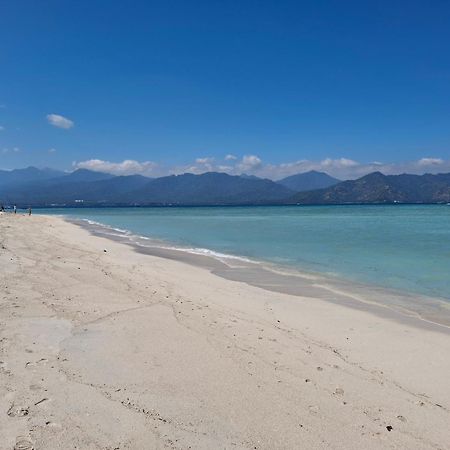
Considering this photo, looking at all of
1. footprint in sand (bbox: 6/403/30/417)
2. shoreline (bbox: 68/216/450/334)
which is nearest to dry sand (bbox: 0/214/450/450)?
footprint in sand (bbox: 6/403/30/417)

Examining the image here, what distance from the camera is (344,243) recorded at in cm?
2970

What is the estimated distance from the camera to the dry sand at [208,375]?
14.0 feet

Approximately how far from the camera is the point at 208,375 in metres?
5.65

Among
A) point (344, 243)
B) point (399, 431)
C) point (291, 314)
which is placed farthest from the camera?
point (344, 243)

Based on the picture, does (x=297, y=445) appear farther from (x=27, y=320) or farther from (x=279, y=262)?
(x=279, y=262)

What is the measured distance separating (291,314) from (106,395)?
581cm

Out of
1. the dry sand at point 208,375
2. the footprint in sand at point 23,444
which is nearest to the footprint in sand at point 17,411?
the dry sand at point 208,375

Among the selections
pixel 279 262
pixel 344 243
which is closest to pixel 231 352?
pixel 279 262

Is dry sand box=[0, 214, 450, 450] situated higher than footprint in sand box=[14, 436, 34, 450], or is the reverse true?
footprint in sand box=[14, 436, 34, 450]

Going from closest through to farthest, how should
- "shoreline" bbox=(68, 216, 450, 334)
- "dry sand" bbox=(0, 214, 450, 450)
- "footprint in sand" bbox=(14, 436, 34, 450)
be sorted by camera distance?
1. "footprint in sand" bbox=(14, 436, 34, 450)
2. "dry sand" bbox=(0, 214, 450, 450)
3. "shoreline" bbox=(68, 216, 450, 334)

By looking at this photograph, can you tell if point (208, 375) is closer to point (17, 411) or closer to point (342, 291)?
point (17, 411)

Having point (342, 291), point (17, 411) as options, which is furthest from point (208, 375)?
point (342, 291)

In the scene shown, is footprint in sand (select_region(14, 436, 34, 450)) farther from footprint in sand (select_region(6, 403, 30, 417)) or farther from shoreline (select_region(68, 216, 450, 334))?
shoreline (select_region(68, 216, 450, 334))

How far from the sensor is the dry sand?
427 cm
